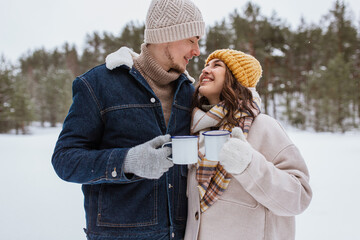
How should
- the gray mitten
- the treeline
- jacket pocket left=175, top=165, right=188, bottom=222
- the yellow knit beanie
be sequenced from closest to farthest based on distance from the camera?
the gray mitten
jacket pocket left=175, top=165, right=188, bottom=222
the yellow knit beanie
the treeline

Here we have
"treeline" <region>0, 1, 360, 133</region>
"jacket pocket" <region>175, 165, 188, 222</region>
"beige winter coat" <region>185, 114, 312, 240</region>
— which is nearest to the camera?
"beige winter coat" <region>185, 114, 312, 240</region>

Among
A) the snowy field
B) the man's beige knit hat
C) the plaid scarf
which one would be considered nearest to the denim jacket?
the plaid scarf

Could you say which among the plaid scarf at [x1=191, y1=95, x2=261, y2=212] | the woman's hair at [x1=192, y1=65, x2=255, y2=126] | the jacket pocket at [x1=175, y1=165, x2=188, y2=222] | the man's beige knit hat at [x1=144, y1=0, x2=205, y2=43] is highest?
the man's beige knit hat at [x1=144, y1=0, x2=205, y2=43]

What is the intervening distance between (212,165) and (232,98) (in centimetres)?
49

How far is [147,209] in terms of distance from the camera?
55.8 inches

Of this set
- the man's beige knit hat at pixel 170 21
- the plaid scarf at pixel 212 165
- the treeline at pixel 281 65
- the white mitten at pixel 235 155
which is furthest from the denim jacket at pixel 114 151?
the treeline at pixel 281 65

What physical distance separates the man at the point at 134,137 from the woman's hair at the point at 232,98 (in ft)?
0.72

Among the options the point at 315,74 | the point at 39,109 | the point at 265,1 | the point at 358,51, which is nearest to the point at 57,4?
the point at 265,1

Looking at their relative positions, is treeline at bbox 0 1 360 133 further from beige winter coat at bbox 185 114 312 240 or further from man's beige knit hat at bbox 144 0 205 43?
beige winter coat at bbox 185 114 312 240

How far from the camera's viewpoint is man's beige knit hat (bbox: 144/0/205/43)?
161 centimetres

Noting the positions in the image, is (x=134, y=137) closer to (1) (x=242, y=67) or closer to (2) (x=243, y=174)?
(2) (x=243, y=174)

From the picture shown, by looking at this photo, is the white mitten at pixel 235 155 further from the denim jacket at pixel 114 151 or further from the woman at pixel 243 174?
the denim jacket at pixel 114 151

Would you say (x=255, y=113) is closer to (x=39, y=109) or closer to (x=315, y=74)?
(x=315, y=74)

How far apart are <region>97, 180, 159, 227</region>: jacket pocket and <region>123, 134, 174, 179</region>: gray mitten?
0.79 feet
